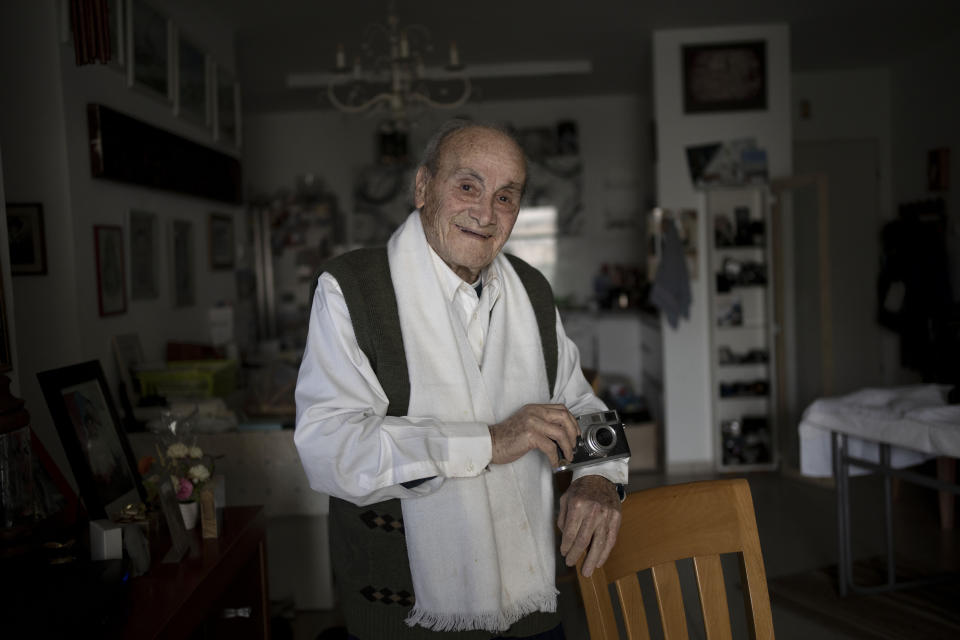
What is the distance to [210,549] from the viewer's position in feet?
5.97

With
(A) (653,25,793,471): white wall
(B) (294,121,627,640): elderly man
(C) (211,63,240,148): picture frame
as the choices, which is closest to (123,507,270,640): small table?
(B) (294,121,627,640): elderly man

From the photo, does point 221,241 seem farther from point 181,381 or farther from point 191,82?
point 181,381

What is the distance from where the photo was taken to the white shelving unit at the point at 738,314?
5.14 m

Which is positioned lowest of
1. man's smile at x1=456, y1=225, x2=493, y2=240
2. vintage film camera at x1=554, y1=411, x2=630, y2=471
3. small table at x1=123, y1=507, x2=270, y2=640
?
small table at x1=123, y1=507, x2=270, y2=640

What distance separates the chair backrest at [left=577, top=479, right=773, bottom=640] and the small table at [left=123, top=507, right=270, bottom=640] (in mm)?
815

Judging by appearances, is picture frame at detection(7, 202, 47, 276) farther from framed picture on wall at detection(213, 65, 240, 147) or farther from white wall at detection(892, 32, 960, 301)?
white wall at detection(892, 32, 960, 301)

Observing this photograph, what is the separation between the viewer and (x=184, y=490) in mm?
1922

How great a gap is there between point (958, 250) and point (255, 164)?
19.0 feet

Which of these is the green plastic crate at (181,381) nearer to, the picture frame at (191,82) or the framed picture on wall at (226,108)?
the picture frame at (191,82)

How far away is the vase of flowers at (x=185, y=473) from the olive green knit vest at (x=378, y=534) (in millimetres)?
683

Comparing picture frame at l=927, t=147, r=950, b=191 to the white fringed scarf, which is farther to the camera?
picture frame at l=927, t=147, r=950, b=191

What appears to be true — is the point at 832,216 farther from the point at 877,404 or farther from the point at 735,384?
the point at 877,404

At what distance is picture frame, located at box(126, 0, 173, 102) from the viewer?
10.7 feet

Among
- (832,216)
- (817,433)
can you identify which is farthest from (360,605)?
(832,216)
